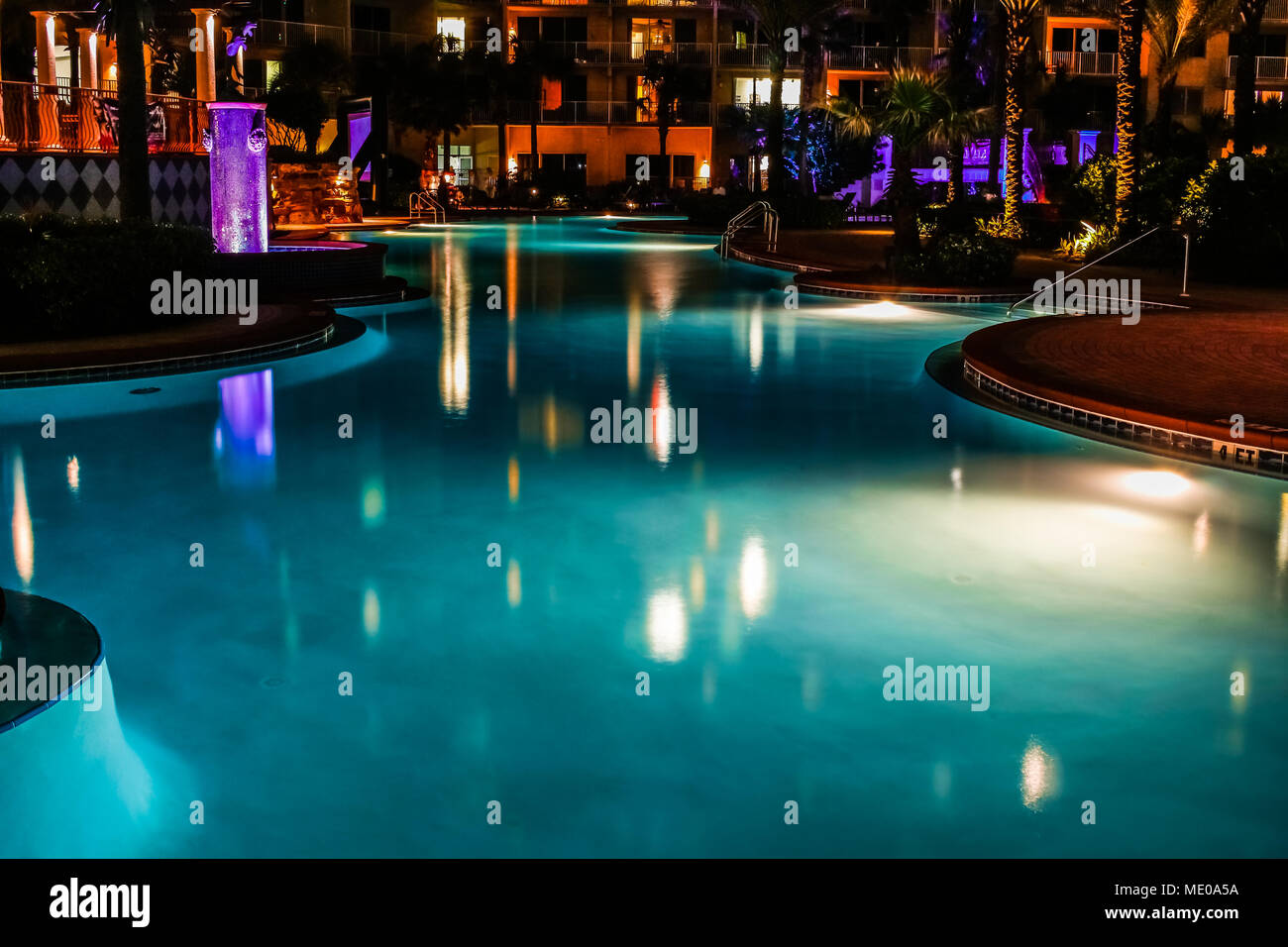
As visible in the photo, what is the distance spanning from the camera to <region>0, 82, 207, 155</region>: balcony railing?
1738cm

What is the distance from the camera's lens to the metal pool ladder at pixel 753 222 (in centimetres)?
2787

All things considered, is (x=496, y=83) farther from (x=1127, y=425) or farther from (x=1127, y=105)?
(x=1127, y=425)

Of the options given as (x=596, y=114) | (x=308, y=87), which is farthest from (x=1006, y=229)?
(x=596, y=114)

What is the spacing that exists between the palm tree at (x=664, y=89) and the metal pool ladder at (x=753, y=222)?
2043cm

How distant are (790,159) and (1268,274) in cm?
3058

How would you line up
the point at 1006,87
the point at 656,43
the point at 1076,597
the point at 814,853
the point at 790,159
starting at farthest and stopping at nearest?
the point at 656,43 → the point at 790,159 → the point at 1006,87 → the point at 1076,597 → the point at 814,853

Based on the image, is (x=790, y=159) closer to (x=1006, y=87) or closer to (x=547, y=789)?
(x=1006, y=87)

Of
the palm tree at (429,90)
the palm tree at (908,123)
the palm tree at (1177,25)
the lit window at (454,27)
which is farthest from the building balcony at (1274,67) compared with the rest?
the palm tree at (908,123)

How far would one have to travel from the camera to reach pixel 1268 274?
19797 mm

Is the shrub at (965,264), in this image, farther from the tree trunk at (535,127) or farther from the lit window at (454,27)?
the lit window at (454,27)

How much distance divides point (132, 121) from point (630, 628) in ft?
43.7

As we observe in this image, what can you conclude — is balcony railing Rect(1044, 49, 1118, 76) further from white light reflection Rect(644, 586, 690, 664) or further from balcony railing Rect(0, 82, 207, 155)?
white light reflection Rect(644, 586, 690, 664)

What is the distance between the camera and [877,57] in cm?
5662

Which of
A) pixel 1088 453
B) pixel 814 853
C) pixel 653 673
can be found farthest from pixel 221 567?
pixel 1088 453
